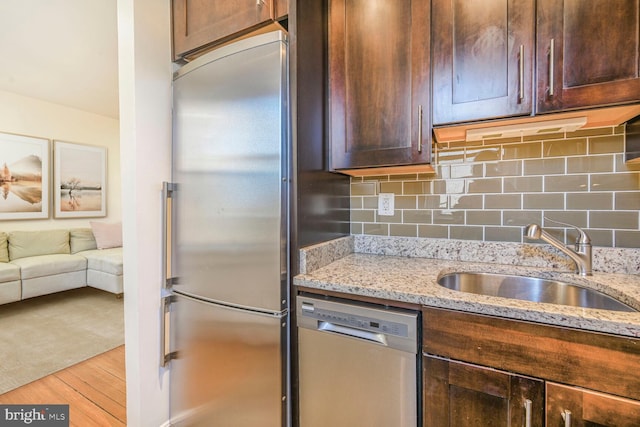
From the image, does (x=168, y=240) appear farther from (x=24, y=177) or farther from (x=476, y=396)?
(x=24, y=177)

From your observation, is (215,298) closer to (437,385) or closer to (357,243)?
(357,243)

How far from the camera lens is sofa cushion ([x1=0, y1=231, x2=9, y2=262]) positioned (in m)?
3.43

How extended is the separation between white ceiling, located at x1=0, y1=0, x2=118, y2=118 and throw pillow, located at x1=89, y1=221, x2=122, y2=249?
1.76 m

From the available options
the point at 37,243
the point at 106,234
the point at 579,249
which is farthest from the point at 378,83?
the point at 37,243

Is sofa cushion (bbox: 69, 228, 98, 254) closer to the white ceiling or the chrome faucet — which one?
the white ceiling

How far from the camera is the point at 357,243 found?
172 centimetres

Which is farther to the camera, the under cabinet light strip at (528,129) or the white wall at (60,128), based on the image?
the white wall at (60,128)

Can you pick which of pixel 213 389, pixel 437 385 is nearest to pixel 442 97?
pixel 437 385

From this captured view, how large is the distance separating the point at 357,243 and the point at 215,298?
836mm

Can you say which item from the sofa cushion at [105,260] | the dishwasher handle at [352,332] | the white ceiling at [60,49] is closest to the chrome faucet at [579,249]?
the dishwasher handle at [352,332]

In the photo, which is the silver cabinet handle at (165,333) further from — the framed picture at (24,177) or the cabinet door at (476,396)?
the framed picture at (24,177)

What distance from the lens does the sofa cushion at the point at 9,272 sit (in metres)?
3.11

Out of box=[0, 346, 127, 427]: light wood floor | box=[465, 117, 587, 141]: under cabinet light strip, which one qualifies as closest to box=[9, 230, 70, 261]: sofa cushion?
box=[0, 346, 127, 427]: light wood floor

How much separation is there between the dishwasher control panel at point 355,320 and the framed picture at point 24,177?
461 cm
